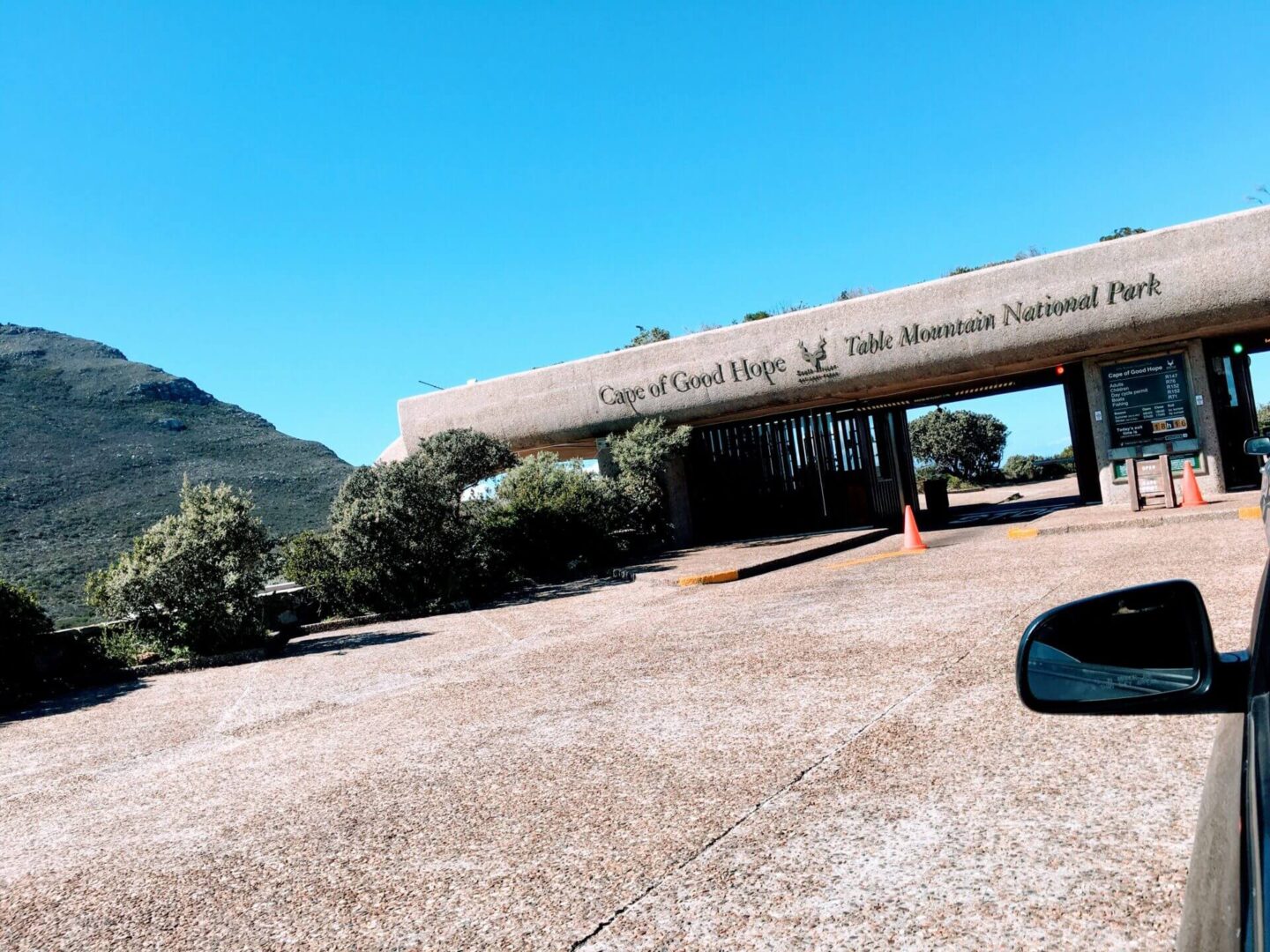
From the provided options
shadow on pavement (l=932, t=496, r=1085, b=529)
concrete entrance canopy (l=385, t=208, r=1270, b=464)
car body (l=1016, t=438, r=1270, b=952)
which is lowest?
shadow on pavement (l=932, t=496, r=1085, b=529)

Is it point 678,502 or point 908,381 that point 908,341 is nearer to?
point 908,381

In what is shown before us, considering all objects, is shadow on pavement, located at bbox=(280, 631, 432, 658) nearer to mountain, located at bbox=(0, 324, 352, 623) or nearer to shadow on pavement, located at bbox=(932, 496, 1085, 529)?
shadow on pavement, located at bbox=(932, 496, 1085, 529)

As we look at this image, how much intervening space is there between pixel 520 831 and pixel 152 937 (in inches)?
51.8

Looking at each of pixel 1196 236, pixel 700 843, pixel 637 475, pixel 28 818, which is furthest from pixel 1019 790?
pixel 637 475

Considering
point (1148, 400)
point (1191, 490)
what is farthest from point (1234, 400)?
point (1191, 490)

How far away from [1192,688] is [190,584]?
12323mm

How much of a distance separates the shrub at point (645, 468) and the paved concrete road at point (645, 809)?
39.2 feet

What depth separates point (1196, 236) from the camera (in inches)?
612

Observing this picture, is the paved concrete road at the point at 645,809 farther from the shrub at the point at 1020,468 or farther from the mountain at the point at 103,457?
the mountain at the point at 103,457

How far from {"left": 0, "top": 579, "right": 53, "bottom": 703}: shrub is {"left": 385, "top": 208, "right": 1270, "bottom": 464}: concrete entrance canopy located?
11568 millimetres

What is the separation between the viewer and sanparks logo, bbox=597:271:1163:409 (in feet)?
53.5

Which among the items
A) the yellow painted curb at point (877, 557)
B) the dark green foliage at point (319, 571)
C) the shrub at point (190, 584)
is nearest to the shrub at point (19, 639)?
the shrub at point (190, 584)

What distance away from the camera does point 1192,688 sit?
1.51 meters

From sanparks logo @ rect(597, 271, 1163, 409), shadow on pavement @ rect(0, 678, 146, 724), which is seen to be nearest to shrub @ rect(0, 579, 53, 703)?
shadow on pavement @ rect(0, 678, 146, 724)
